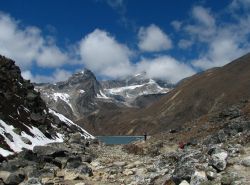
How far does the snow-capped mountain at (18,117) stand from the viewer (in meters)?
56.8

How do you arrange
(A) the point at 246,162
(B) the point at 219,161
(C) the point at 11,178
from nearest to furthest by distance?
(B) the point at 219,161 < (A) the point at 246,162 < (C) the point at 11,178

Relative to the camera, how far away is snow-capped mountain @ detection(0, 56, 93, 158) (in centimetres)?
5681

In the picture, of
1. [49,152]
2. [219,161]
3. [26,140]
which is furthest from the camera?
[26,140]

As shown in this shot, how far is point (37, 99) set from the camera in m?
99.2

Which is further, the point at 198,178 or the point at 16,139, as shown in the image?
the point at 16,139

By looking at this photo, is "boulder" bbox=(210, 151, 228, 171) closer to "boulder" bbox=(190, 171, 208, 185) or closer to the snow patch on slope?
"boulder" bbox=(190, 171, 208, 185)

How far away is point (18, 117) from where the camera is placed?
74.1 meters

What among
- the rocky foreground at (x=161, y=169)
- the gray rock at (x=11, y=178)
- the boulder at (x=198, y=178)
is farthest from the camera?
the gray rock at (x=11, y=178)

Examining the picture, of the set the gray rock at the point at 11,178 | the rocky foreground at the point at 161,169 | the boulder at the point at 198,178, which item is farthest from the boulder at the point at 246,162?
the gray rock at the point at 11,178

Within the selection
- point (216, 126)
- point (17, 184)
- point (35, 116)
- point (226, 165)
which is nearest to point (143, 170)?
point (17, 184)

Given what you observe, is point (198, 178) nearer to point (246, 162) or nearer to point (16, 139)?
point (246, 162)

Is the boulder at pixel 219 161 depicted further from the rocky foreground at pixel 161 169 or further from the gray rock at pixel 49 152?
the gray rock at pixel 49 152

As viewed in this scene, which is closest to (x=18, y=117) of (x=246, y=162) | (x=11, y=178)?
(x=11, y=178)

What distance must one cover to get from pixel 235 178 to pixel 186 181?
2770mm
